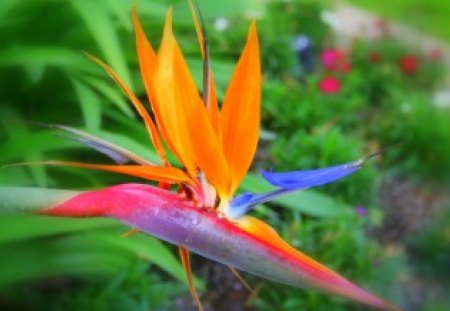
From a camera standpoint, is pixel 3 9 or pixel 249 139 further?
pixel 3 9

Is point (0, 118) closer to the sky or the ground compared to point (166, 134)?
closer to the ground

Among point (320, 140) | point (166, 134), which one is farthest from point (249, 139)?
point (320, 140)

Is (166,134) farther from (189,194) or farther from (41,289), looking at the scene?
(41,289)

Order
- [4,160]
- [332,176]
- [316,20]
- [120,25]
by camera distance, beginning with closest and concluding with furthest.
→ [332,176] < [4,160] < [120,25] < [316,20]

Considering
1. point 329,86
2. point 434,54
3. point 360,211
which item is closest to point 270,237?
point 360,211

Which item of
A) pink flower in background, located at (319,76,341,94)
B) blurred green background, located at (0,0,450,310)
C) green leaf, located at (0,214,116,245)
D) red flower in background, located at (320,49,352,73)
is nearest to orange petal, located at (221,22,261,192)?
blurred green background, located at (0,0,450,310)

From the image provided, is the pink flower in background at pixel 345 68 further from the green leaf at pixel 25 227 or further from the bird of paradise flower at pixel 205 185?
the bird of paradise flower at pixel 205 185
